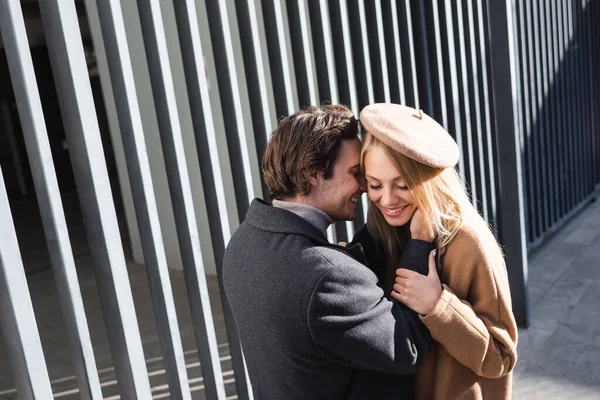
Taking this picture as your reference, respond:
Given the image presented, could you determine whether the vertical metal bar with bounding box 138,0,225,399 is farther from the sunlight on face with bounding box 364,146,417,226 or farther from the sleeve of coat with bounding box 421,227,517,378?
the sleeve of coat with bounding box 421,227,517,378

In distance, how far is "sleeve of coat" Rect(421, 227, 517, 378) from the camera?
1.69 m

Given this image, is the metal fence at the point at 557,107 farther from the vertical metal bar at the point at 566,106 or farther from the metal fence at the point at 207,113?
the metal fence at the point at 207,113

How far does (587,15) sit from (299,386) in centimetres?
618

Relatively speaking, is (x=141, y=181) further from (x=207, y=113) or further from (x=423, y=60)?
(x=423, y=60)

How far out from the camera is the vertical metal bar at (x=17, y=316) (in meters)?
1.70

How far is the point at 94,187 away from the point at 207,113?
54 centimetres

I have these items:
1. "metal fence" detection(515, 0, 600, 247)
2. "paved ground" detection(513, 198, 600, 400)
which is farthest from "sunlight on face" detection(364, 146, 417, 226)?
"metal fence" detection(515, 0, 600, 247)

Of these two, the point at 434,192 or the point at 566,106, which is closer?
the point at 434,192

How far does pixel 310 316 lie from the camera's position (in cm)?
148

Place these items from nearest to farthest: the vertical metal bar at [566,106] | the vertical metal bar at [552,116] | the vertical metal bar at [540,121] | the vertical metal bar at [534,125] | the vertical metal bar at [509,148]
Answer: the vertical metal bar at [509,148] → the vertical metal bar at [534,125] → the vertical metal bar at [540,121] → the vertical metal bar at [552,116] → the vertical metal bar at [566,106]


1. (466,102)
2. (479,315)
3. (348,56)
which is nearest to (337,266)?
(479,315)

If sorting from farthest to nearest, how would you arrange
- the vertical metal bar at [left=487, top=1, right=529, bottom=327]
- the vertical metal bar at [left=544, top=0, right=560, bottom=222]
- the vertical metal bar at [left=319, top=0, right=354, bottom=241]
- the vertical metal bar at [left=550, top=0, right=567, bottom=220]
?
the vertical metal bar at [left=550, top=0, right=567, bottom=220] → the vertical metal bar at [left=544, top=0, right=560, bottom=222] → the vertical metal bar at [left=487, top=1, right=529, bottom=327] → the vertical metal bar at [left=319, top=0, right=354, bottom=241]

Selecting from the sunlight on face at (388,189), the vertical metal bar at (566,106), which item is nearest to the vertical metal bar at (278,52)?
the sunlight on face at (388,189)

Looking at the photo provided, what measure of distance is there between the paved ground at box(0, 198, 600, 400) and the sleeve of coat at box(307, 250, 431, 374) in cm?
208
